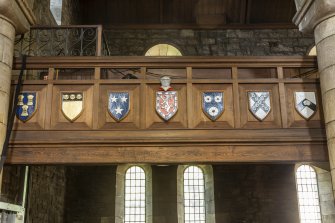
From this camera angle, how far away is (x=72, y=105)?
4.73 metres

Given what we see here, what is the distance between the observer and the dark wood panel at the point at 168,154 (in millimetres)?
4520

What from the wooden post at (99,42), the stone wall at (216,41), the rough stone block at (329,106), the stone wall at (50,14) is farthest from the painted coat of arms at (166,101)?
the stone wall at (216,41)

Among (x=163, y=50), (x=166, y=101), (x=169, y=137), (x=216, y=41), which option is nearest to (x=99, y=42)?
(x=166, y=101)

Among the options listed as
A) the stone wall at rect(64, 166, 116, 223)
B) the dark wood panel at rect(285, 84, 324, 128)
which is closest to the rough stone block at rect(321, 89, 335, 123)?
the dark wood panel at rect(285, 84, 324, 128)

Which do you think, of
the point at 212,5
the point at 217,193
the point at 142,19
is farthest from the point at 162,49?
the point at 217,193

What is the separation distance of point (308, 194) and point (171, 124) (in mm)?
7531

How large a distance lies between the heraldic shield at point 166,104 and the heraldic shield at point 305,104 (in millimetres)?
1409

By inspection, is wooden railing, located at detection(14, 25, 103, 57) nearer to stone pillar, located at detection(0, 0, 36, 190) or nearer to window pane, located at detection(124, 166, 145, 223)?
stone pillar, located at detection(0, 0, 36, 190)

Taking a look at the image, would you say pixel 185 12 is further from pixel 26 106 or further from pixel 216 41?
pixel 26 106

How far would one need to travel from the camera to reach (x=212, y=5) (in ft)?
38.8

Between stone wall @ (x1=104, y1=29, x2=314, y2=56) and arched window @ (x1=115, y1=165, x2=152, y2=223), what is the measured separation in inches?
132

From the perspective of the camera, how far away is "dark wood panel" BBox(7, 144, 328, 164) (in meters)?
4.52

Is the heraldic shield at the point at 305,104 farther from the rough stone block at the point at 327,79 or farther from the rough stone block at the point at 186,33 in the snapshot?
the rough stone block at the point at 186,33

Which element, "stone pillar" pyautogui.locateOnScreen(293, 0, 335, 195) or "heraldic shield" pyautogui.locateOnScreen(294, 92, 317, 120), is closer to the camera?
"stone pillar" pyautogui.locateOnScreen(293, 0, 335, 195)
